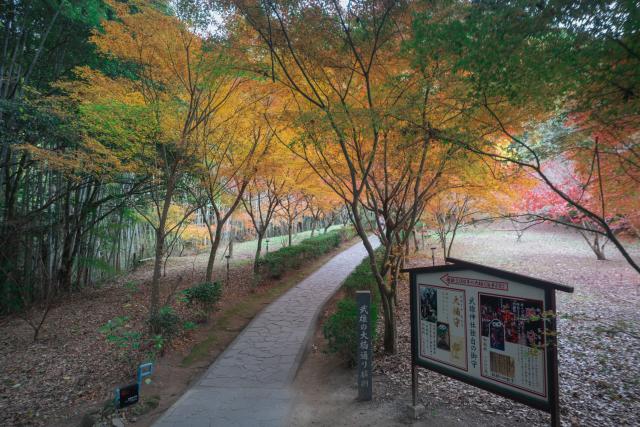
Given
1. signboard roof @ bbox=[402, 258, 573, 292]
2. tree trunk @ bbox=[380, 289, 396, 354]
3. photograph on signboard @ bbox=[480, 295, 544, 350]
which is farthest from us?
tree trunk @ bbox=[380, 289, 396, 354]

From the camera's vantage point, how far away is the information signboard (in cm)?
263

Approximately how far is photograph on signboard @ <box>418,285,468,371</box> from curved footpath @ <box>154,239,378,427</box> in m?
1.78

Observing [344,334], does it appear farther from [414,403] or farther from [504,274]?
[504,274]

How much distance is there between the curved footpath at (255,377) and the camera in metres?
3.59

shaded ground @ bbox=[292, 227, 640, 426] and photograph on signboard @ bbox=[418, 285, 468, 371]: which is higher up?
photograph on signboard @ bbox=[418, 285, 468, 371]

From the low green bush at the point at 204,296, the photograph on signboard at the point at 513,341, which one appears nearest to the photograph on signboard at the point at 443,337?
the photograph on signboard at the point at 513,341

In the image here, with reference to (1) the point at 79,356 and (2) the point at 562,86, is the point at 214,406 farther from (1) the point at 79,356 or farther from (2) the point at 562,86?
(2) the point at 562,86

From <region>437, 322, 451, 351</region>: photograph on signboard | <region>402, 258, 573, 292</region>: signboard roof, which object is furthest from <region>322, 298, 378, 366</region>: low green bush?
<region>402, 258, 573, 292</region>: signboard roof

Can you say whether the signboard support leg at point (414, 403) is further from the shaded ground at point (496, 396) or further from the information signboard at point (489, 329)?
the information signboard at point (489, 329)

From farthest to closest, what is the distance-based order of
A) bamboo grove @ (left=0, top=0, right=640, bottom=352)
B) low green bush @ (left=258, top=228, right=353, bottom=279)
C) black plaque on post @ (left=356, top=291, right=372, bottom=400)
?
low green bush @ (left=258, top=228, right=353, bottom=279), black plaque on post @ (left=356, top=291, right=372, bottom=400), bamboo grove @ (left=0, top=0, right=640, bottom=352)

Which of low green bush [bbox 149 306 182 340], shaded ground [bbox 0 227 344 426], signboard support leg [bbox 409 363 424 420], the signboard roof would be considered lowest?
shaded ground [bbox 0 227 344 426]

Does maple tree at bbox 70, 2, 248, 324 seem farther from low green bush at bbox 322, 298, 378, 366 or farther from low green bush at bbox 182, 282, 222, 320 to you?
low green bush at bbox 322, 298, 378, 366

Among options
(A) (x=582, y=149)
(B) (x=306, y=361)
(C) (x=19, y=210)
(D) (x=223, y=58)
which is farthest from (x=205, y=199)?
(A) (x=582, y=149)

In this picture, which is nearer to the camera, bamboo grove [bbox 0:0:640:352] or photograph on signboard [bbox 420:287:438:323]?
bamboo grove [bbox 0:0:640:352]
